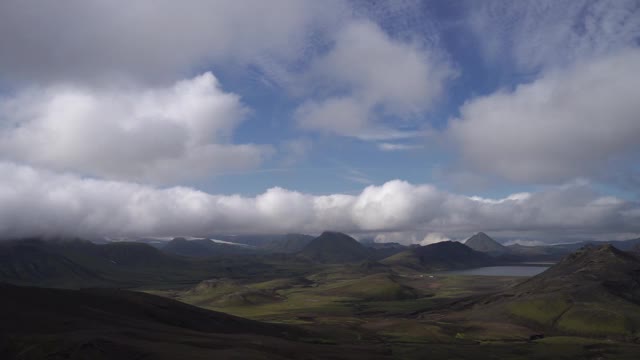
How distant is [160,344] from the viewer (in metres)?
170

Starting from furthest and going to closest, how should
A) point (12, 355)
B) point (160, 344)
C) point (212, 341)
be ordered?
1. point (212, 341)
2. point (160, 344)
3. point (12, 355)

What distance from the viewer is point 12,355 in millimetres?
146125

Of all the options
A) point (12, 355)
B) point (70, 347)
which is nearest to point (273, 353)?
point (70, 347)

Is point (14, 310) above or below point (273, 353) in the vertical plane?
above

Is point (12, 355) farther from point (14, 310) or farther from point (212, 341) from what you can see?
point (212, 341)

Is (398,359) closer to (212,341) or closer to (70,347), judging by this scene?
(212,341)

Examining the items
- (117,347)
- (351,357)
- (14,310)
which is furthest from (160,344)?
(351,357)

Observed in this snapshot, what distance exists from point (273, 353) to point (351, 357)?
28437 millimetres

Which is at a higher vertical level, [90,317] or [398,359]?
[90,317]

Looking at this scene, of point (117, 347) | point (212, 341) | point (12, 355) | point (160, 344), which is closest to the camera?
point (12, 355)

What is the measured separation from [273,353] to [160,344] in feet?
118

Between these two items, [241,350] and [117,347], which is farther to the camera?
[241,350]

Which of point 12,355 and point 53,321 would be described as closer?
point 12,355

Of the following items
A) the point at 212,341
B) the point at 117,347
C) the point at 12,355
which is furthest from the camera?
the point at 212,341
